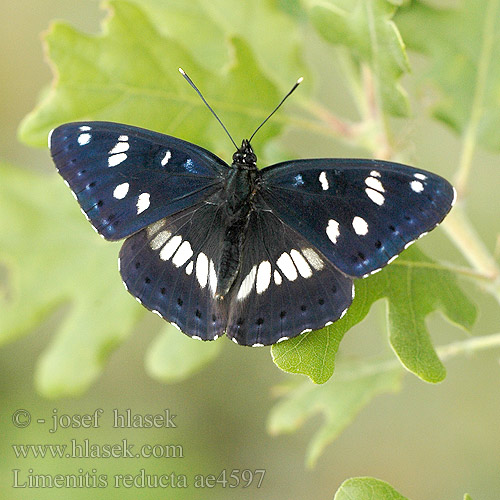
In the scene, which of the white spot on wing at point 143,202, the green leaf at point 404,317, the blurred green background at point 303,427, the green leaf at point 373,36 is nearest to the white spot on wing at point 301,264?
the green leaf at point 404,317

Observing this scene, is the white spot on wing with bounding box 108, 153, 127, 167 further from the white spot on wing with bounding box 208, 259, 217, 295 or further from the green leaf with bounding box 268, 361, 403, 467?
the green leaf with bounding box 268, 361, 403, 467

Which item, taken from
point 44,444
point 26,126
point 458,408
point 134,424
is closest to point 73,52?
point 26,126

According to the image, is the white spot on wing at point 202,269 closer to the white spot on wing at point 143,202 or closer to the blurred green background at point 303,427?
the white spot on wing at point 143,202

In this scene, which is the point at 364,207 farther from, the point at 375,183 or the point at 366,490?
the point at 366,490

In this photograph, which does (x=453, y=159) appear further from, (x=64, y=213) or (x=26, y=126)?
(x=26, y=126)

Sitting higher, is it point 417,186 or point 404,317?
point 417,186

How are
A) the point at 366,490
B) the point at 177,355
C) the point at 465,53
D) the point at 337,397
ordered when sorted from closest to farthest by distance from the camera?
1. the point at 366,490
2. the point at 465,53
3. the point at 177,355
4. the point at 337,397

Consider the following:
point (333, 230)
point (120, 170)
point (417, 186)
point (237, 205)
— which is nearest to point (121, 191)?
point (120, 170)

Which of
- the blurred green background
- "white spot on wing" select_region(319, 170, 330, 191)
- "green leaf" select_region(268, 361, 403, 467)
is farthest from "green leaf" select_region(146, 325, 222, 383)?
the blurred green background
